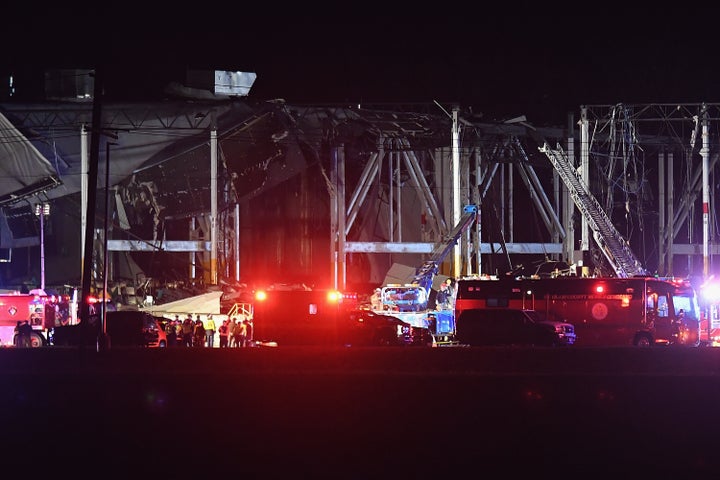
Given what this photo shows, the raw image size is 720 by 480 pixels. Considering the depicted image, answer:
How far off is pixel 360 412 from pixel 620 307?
20.3 metres

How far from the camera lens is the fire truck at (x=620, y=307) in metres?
38.2

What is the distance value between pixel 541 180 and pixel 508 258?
703 cm

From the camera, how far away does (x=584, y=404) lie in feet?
70.2

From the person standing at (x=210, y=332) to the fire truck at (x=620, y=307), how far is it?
372 inches

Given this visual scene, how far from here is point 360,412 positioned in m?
20.5

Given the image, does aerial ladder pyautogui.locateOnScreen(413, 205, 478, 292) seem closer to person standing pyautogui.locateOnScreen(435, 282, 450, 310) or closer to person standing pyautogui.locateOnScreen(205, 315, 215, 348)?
person standing pyautogui.locateOnScreen(435, 282, 450, 310)

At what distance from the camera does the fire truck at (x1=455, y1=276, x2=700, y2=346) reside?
1505 inches

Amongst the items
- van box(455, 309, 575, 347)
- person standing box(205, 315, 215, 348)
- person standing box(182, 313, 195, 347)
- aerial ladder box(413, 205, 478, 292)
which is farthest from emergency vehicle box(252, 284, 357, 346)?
aerial ladder box(413, 205, 478, 292)

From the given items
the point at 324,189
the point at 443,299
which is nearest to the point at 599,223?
the point at 443,299

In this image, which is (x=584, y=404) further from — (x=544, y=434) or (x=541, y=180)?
(x=541, y=180)

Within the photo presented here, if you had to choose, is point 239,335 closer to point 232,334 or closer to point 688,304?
point 232,334

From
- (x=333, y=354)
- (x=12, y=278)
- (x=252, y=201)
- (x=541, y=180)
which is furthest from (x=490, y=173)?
(x=333, y=354)

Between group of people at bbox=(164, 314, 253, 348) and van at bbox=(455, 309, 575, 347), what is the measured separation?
7985 millimetres

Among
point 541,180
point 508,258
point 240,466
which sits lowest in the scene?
point 240,466
